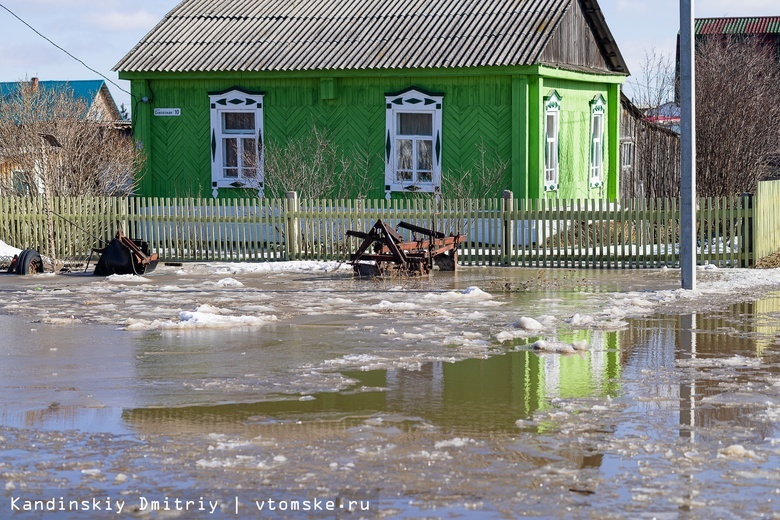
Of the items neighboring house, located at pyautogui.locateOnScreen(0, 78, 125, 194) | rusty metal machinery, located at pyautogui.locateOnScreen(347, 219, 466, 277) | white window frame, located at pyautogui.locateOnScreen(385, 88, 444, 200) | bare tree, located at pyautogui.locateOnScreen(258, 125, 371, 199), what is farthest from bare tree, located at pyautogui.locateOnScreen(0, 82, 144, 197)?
rusty metal machinery, located at pyautogui.locateOnScreen(347, 219, 466, 277)

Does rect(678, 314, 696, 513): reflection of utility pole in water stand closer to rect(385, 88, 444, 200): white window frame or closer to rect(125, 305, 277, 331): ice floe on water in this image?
rect(125, 305, 277, 331): ice floe on water

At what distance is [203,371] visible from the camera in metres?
9.95

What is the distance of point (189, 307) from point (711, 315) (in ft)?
20.7

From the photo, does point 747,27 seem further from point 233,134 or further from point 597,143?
point 233,134

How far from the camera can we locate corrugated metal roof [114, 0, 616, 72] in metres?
22.4

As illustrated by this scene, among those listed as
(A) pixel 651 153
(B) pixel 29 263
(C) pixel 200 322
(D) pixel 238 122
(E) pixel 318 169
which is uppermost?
(D) pixel 238 122

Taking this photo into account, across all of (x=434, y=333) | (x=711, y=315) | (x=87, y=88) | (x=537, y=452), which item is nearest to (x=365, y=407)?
(x=537, y=452)

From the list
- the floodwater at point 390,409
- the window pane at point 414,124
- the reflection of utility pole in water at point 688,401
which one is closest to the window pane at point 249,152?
the window pane at point 414,124

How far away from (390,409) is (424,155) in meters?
15.0

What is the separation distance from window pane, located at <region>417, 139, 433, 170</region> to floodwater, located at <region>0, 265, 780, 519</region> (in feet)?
27.8

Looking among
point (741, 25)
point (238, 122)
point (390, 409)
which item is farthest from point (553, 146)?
point (741, 25)

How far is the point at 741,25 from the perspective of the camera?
50.6m

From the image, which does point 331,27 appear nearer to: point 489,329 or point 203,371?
point 489,329

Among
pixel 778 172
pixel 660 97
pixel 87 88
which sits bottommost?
pixel 778 172
